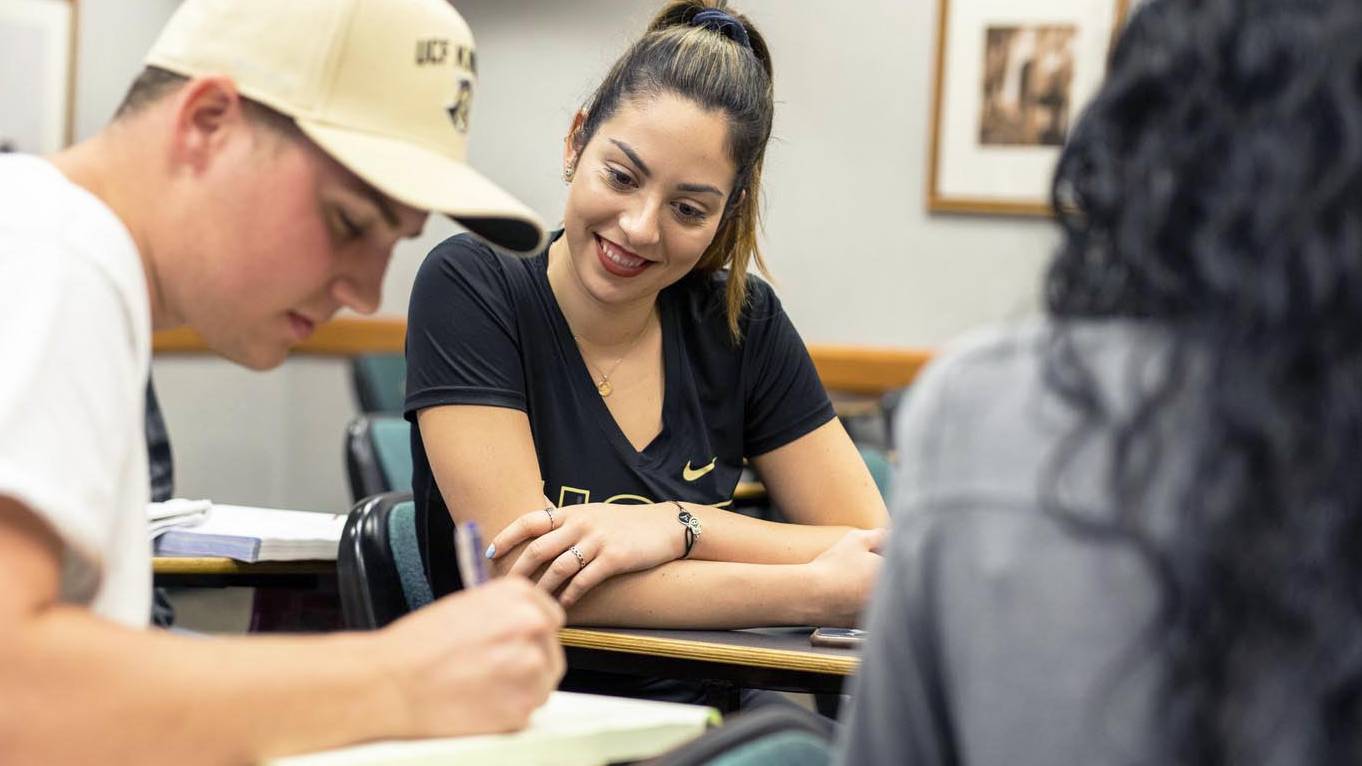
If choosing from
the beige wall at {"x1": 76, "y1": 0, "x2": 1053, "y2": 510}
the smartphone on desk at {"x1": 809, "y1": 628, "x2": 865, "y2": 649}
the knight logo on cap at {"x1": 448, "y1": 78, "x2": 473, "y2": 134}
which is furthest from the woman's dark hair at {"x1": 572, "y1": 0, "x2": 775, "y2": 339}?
the beige wall at {"x1": 76, "y1": 0, "x2": 1053, "y2": 510}

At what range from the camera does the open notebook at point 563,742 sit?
37.1 inches

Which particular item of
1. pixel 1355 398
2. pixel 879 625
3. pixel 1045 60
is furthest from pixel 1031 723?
pixel 1045 60

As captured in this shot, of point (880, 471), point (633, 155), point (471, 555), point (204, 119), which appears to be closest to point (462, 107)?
point (204, 119)

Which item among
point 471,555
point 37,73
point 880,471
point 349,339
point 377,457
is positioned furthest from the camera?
point 349,339

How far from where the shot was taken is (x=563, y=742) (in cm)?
100

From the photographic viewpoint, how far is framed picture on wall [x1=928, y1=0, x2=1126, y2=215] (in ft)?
14.9

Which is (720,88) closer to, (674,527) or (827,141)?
(674,527)

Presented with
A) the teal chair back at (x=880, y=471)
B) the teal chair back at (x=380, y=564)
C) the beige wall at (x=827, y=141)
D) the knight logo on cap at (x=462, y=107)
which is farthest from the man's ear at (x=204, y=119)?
the beige wall at (x=827, y=141)

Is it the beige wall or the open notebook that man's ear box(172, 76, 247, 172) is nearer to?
the open notebook

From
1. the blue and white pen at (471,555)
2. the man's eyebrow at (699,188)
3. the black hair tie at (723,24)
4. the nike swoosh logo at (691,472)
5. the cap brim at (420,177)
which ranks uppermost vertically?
the black hair tie at (723,24)

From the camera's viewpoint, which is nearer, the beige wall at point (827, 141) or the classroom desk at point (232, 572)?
the classroom desk at point (232, 572)

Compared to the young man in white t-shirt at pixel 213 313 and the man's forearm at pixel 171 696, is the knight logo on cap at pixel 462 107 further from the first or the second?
the man's forearm at pixel 171 696

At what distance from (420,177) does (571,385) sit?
925mm

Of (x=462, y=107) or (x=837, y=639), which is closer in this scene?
(x=462, y=107)
